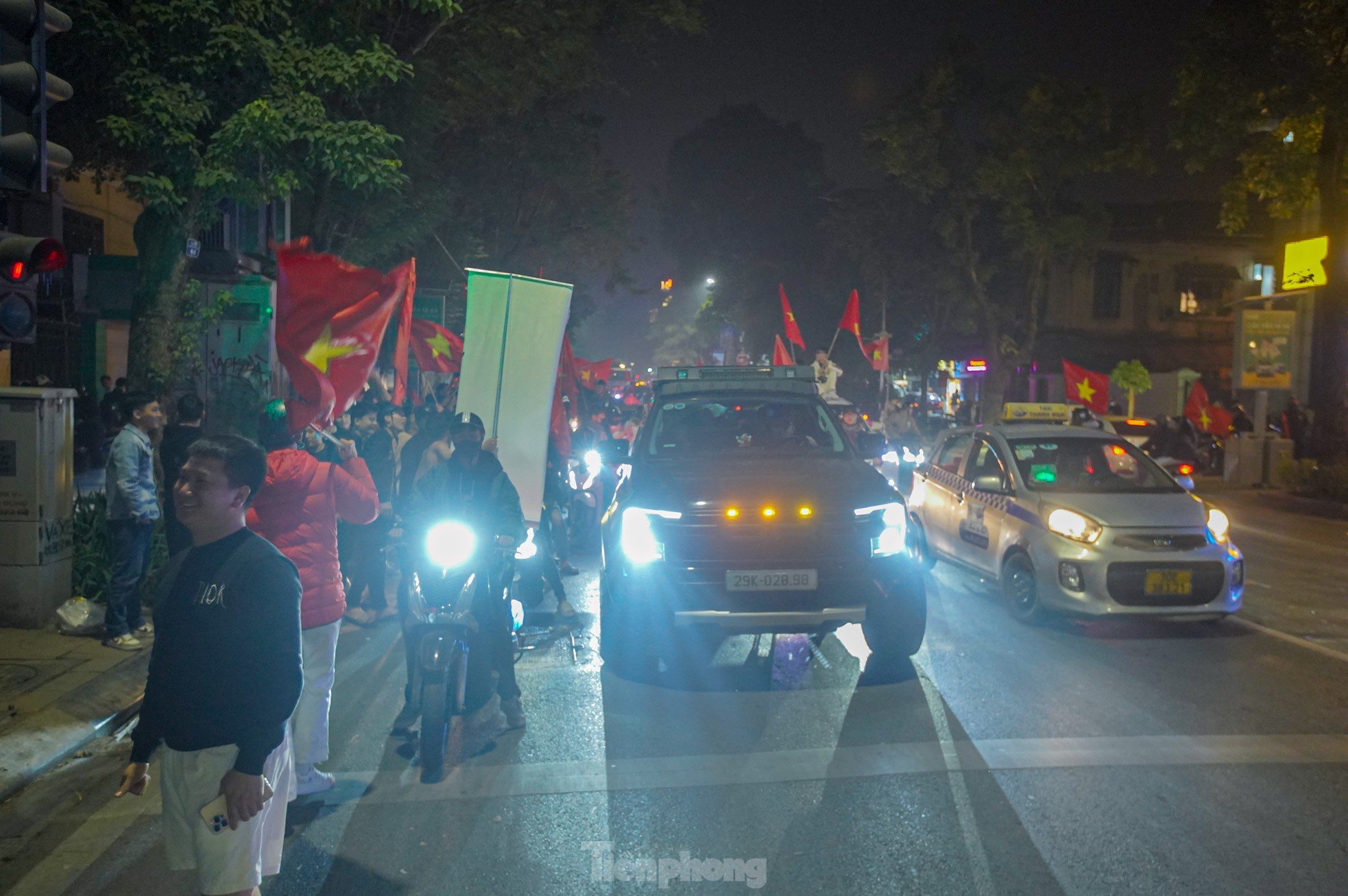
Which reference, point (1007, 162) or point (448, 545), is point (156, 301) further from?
point (1007, 162)

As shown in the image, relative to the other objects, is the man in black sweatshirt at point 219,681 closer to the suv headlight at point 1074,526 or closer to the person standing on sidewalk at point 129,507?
the person standing on sidewalk at point 129,507

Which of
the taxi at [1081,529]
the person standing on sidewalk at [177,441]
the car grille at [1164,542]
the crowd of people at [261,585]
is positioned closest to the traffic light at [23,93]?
the crowd of people at [261,585]

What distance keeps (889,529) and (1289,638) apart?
3.74 meters

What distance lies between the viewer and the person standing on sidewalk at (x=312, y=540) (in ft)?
16.3

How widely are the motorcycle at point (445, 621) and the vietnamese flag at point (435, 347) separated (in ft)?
35.3

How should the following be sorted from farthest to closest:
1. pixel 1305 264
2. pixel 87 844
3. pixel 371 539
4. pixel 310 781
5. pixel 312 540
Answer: pixel 1305 264
pixel 371 539
pixel 310 781
pixel 312 540
pixel 87 844

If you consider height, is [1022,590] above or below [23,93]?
below

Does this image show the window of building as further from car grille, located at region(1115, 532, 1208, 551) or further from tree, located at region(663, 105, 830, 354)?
car grille, located at region(1115, 532, 1208, 551)

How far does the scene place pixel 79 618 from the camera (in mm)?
8477

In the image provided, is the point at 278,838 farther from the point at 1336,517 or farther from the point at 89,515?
the point at 1336,517

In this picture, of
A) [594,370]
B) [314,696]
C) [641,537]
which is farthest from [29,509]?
[594,370]

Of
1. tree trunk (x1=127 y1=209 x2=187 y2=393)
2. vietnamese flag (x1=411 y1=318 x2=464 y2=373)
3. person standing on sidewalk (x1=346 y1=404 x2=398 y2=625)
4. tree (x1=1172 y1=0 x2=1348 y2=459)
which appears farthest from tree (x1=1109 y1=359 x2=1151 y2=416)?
tree trunk (x1=127 y1=209 x2=187 y2=393)

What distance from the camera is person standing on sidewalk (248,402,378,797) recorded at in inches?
195

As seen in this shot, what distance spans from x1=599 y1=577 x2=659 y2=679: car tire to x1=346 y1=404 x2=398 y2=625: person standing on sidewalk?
91.2 inches
